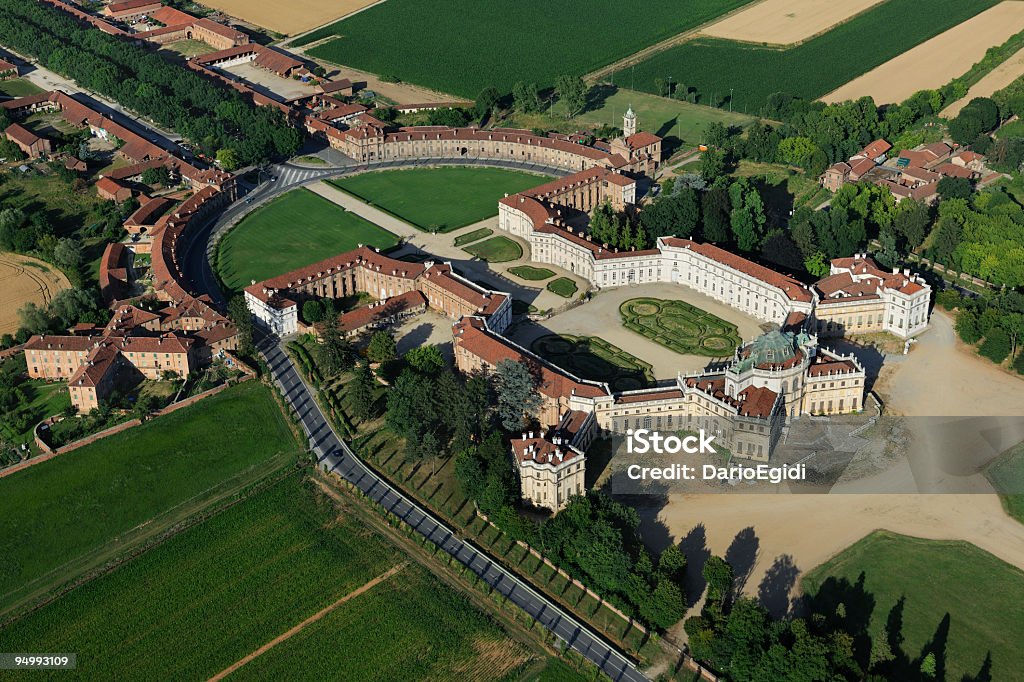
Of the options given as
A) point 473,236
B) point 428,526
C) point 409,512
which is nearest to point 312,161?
point 473,236

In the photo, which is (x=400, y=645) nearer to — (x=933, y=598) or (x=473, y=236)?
(x=933, y=598)

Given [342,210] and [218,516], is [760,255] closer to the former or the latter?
[342,210]

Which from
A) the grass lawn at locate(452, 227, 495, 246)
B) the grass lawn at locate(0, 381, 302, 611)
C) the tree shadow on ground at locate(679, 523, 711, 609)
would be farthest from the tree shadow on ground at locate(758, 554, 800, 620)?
the grass lawn at locate(452, 227, 495, 246)

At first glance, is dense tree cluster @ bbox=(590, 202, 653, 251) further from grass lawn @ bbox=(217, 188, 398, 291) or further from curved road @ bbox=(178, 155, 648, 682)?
curved road @ bbox=(178, 155, 648, 682)

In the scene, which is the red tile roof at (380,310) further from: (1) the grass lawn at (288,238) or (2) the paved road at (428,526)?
(1) the grass lawn at (288,238)

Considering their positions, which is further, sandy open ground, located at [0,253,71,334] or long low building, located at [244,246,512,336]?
sandy open ground, located at [0,253,71,334]

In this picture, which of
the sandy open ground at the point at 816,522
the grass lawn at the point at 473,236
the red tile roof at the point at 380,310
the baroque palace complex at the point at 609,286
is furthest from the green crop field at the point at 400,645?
the grass lawn at the point at 473,236

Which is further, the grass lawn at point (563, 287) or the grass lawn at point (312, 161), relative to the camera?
the grass lawn at point (312, 161)
